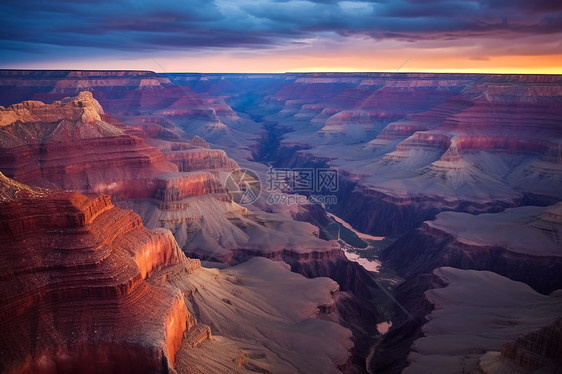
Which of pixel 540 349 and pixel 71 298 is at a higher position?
pixel 71 298

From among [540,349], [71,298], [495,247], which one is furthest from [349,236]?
[71,298]

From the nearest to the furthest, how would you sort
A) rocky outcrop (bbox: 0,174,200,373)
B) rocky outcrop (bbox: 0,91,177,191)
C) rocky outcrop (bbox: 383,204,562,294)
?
1. rocky outcrop (bbox: 0,174,200,373)
2. rocky outcrop (bbox: 0,91,177,191)
3. rocky outcrop (bbox: 383,204,562,294)

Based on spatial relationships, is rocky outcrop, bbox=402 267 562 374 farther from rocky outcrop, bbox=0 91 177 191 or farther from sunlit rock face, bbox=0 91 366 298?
rocky outcrop, bbox=0 91 177 191

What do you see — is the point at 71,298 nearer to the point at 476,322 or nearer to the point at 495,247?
the point at 476,322

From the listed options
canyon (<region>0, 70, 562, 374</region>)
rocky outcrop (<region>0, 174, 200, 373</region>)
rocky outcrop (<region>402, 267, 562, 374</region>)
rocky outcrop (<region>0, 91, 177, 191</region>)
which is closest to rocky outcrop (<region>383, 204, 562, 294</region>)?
canyon (<region>0, 70, 562, 374</region>)

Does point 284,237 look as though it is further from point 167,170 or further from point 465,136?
point 465,136

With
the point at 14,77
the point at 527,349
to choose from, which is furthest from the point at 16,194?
the point at 14,77
